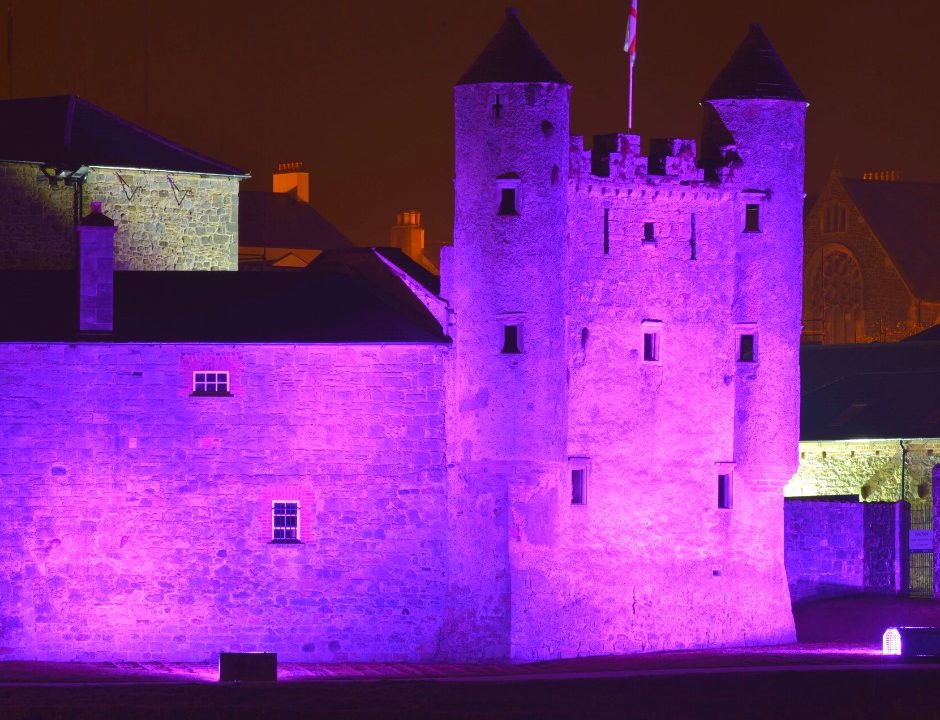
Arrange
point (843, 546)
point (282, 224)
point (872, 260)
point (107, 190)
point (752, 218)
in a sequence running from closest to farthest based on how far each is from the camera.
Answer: point (752, 218)
point (843, 546)
point (107, 190)
point (282, 224)
point (872, 260)

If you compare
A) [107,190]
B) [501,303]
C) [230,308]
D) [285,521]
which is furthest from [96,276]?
[107,190]

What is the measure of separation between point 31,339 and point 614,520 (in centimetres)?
1288

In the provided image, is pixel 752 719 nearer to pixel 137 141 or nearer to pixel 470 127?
pixel 470 127

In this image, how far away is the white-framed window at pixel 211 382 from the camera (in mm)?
55250

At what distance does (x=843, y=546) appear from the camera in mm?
64250

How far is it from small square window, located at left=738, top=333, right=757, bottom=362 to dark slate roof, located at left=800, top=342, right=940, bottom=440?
11.6m

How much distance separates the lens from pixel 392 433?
55.5 meters

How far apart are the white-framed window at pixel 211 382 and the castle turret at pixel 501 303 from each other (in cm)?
465

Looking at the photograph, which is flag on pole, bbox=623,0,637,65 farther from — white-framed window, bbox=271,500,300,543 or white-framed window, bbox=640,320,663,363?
white-framed window, bbox=271,500,300,543

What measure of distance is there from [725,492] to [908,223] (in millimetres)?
62531

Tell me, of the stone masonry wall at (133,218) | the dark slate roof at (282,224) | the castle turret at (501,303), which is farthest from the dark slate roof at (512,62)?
the dark slate roof at (282,224)

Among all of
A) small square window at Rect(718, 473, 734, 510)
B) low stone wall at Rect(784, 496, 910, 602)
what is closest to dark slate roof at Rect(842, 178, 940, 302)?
low stone wall at Rect(784, 496, 910, 602)

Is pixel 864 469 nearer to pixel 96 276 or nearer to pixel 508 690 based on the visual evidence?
pixel 508 690

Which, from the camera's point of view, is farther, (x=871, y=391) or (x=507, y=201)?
(x=871, y=391)
